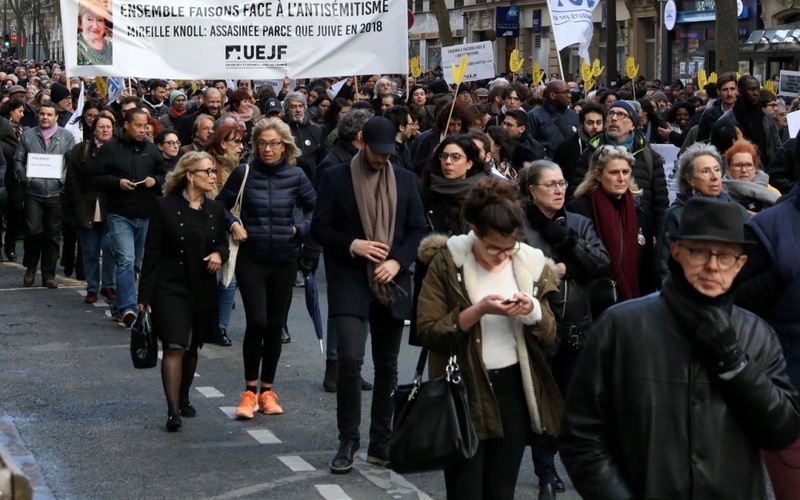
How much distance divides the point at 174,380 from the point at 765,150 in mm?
7142

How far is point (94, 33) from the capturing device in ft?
41.4

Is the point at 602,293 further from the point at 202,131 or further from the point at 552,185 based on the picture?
the point at 202,131

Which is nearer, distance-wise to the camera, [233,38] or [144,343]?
[144,343]

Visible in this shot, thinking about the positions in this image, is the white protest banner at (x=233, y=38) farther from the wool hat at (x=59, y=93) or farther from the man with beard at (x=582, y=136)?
the wool hat at (x=59, y=93)

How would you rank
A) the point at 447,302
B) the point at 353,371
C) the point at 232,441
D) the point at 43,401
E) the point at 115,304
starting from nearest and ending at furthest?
the point at 447,302 → the point at 353,371 → the point at 232,441 → the point at 43,401 → the point at 115,304

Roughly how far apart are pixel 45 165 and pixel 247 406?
592 cm

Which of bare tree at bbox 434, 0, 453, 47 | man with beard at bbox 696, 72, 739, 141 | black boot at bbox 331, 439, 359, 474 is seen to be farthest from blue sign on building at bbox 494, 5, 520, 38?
black boot at bbox 331, 439, 359, 474

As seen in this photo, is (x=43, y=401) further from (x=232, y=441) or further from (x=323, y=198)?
(x=323, y=198)

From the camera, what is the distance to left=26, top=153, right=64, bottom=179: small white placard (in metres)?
13.5

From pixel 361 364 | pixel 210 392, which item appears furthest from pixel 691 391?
pixel 210 392

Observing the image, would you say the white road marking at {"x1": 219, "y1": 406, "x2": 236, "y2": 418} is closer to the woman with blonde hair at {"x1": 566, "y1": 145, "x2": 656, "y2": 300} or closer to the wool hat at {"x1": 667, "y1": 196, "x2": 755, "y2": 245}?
the woman with blonde hair at {"x1": 566, "y1": 145, "x2": 656, "y2": 300}

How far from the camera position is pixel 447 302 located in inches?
212

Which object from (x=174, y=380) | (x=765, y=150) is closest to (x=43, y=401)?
(x=174, y=380)

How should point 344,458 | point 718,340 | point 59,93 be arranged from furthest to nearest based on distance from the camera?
1. point 59,93
2. point 344,458
3. point 718,340
